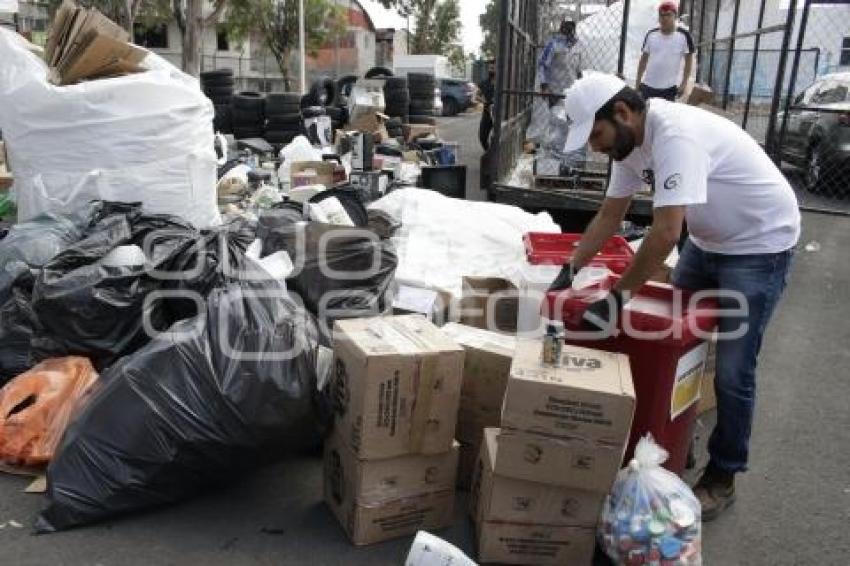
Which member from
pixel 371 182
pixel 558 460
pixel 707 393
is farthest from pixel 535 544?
pixel 371 182

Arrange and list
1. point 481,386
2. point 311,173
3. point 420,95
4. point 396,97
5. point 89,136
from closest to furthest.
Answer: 1. point 481,386
2. point 89,136
3. point 311,173
4. point 396,97
5. point 420,95

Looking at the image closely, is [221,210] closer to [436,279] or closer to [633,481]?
[436,279]

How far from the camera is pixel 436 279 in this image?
3.71 m

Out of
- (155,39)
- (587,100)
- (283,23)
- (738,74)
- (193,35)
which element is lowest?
(587,100)

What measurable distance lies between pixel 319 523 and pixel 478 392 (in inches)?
28.4

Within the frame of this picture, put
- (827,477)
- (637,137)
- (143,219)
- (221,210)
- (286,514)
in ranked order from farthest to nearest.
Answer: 1. (221,210)
2. (143,219)
3. (827,477)
4. (286,514)
5. (637,137)

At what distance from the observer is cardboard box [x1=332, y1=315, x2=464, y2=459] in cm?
217

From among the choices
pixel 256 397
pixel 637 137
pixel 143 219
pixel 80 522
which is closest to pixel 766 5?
pixel 637 137

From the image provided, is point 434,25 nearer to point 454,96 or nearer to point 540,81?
point 454,96

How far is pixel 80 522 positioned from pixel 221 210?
3.31 meters

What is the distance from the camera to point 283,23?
87.5ft

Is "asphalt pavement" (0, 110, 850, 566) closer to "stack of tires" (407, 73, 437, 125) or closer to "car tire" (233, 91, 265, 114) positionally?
"car tire" (233, 91, 265, 114)

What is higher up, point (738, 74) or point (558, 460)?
point (738, 74)

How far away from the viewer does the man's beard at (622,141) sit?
2.25 meters
